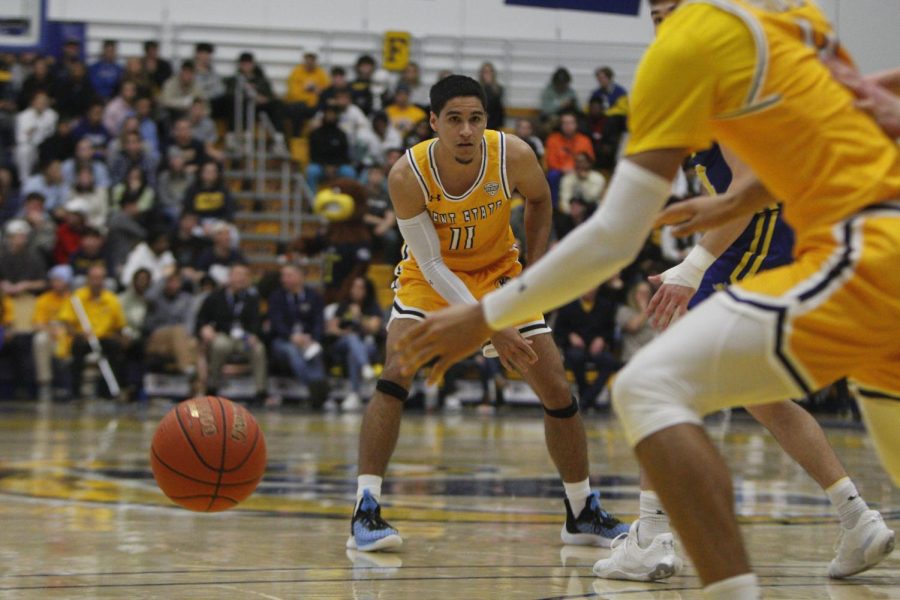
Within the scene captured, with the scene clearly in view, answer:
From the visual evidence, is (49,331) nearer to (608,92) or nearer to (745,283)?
(608,92)

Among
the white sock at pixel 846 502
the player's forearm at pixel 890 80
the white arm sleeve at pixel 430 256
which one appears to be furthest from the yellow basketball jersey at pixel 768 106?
the white arm sleeve at pixel 430 256

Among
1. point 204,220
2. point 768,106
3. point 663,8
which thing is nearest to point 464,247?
point 663,8

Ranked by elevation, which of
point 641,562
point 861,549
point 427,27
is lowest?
point 641,562

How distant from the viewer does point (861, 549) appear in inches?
199

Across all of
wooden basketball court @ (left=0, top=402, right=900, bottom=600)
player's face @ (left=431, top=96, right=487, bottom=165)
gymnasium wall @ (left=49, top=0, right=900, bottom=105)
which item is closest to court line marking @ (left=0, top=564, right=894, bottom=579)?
wooden basketball court @ (left=0, top=402, right=900, bottom=600)

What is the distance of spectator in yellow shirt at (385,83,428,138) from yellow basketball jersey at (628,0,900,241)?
16.2 meters

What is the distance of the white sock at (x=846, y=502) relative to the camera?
17.0 feet

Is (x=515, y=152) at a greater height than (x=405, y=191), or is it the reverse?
(x=515, y=152)

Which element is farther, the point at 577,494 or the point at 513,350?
the point at 577,494

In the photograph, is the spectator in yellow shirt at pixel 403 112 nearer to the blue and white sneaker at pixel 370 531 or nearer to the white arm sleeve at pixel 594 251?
the blue and white sneaker at pixel 370 531

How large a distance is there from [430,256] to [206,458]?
142 centimetres

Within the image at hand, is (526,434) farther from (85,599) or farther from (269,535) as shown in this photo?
(85,599)

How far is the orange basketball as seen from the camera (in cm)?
562

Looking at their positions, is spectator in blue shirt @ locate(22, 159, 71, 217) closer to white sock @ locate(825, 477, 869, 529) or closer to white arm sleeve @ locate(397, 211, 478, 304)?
white arm sleeve @ locate(397, 211, 478, 304)
